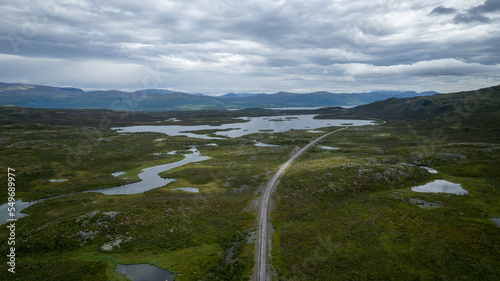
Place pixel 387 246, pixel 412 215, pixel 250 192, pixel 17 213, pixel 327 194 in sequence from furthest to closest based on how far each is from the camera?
pixel 250 192
pixel 327 194
pixel 17 213
pixel 412 215
pixel 387 246

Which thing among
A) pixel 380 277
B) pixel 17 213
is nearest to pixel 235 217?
pixel 380 277

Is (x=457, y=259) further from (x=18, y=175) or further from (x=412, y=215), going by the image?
(x=18, y=175)

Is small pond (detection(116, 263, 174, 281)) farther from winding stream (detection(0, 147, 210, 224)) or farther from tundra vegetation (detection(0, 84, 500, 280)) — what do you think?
winding stream (detection(0, 147, 210, 224))

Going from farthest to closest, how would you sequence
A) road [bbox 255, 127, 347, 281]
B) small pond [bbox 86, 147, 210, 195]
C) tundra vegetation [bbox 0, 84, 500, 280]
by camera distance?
1. small pond [bbox 86, 147, 210, 195]
2. tundra vegetation [bbox 0, 84, 500, 280]
3. road [bbox 255, 127, 347, 281]

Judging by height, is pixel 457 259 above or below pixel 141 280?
above

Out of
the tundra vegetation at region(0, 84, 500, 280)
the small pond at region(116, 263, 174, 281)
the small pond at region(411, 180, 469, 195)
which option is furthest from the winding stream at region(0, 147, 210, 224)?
the small pond at region(411, 180, 469, 195)

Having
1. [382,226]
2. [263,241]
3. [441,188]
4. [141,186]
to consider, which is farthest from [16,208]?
[441,188]
